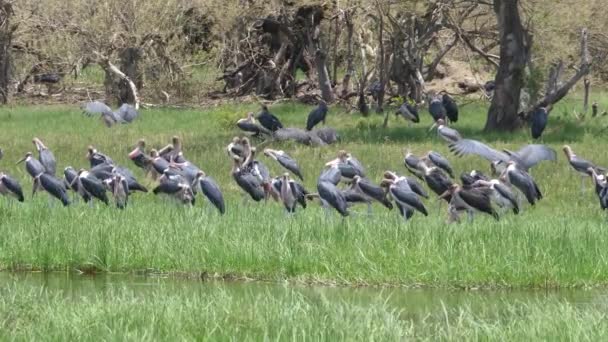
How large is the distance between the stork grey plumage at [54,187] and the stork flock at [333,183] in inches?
0.4

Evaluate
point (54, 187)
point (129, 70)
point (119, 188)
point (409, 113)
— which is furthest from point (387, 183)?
point (129, 70)

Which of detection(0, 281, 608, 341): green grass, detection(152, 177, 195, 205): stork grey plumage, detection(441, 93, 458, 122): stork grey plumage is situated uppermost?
detection(0, 281, 608, 341): green grass

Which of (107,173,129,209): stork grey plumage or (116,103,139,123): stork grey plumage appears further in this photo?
(116,103,139,123): stork grey plumage

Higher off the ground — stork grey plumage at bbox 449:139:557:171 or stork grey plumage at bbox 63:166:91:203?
stork grey plumage at bbox 449:139:557:171

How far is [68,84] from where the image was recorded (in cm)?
3431

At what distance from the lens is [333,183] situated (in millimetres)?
14789

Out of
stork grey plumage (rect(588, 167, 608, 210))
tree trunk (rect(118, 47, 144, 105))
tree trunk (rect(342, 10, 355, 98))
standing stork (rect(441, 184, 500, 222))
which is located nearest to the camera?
standing stork (rect(441, 184, 500, 222))

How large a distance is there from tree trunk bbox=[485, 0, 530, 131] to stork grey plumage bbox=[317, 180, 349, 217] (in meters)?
8.86

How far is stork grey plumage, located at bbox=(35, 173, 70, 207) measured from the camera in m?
14.8

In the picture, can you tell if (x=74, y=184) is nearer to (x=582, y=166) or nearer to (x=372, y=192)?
(x=372, y=192)

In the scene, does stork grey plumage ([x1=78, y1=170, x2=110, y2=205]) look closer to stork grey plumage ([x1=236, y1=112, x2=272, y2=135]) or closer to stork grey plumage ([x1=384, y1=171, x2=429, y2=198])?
stork grey plumage ([x1=384, y1=171, x2=429, y2=198])

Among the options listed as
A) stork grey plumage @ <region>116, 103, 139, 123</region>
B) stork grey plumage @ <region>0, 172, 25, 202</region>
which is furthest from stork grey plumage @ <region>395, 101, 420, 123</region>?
stork grey plumage @ <region>0, 172, 25, 202</region>

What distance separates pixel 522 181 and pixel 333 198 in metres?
2.44

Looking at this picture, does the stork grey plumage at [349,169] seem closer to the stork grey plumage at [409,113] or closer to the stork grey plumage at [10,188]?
the stork grey plumage at [10,188]
